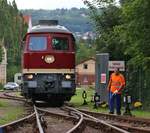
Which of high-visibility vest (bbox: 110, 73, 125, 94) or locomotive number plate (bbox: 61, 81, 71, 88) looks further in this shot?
locomotive number plate (bbox: 61, 81, 71, 88)

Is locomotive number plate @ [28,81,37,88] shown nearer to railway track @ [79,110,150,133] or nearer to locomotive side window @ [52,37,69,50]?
locomotive side window @ [52,37,69,50]

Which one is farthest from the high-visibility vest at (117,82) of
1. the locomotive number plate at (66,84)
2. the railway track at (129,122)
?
the locomotive number plate at (66,84)

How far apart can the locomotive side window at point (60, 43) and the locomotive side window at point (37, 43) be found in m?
0.47

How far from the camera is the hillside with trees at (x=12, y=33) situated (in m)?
107

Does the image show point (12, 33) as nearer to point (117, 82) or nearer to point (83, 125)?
point (117, 82)

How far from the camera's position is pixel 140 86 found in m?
31.8

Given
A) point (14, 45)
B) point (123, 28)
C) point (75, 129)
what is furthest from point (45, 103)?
point (14, 45)

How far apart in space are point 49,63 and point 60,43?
1.34 metres

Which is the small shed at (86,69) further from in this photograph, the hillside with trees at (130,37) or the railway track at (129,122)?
the railway track at (129,122)

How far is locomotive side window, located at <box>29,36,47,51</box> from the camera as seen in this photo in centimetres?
3128

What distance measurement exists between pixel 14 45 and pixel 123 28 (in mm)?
93004

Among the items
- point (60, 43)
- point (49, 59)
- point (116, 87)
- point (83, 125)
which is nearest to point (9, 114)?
point (116, 87)

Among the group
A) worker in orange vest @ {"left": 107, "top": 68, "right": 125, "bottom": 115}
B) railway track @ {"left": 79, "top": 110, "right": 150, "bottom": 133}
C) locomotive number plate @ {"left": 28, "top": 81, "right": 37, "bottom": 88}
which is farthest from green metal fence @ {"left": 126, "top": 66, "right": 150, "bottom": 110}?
railway track @ {"left": 79, "top": 110, "right": 150, "bottom": 133}

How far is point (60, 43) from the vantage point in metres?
31.6
